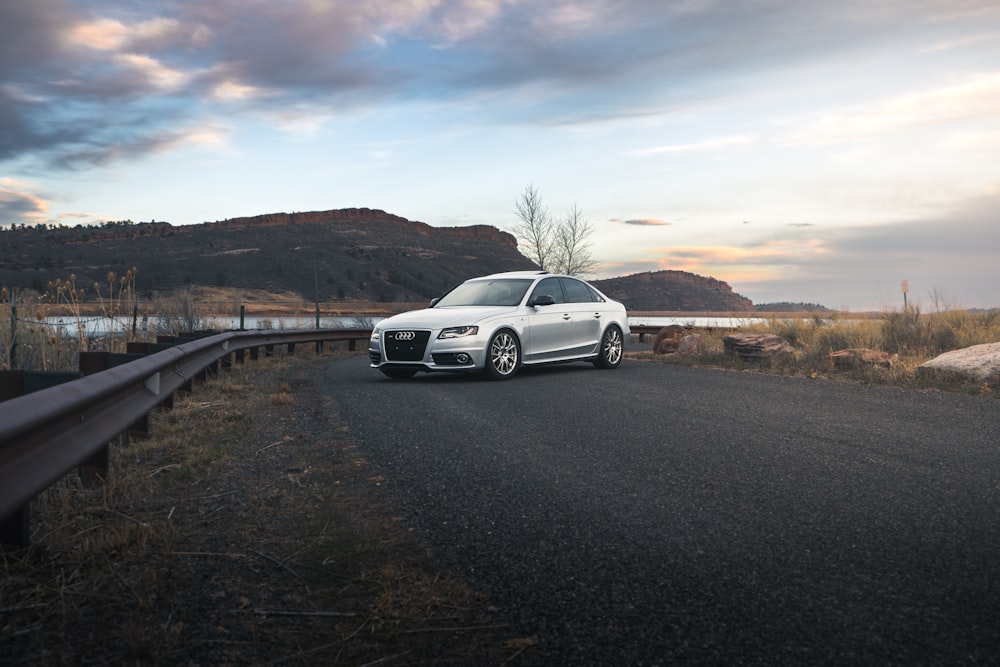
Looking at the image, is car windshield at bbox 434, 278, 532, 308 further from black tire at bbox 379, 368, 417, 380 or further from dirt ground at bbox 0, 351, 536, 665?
dirt ground at bbox 0, 351, 536, 665

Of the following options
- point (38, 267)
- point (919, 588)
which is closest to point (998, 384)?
point (919, 588)

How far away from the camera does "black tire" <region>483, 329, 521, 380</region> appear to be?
500 inches

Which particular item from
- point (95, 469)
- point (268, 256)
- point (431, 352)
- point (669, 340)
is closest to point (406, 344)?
point (431, 352)

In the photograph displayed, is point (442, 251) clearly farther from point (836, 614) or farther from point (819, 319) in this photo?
point (836, 614)

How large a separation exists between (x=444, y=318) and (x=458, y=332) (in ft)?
Answer: 1.28

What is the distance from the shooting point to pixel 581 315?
1441cm

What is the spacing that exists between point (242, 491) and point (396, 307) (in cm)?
7265

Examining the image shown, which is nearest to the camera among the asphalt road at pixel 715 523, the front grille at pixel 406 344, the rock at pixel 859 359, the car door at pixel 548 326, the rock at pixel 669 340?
the asphalt road at pixel 715 523

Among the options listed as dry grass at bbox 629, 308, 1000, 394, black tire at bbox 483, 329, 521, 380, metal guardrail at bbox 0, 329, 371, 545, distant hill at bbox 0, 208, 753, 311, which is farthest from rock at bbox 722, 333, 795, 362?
distant hill at bbox 0, 208, 753, 311

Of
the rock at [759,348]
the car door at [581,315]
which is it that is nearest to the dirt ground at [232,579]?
the car door at [581,315]

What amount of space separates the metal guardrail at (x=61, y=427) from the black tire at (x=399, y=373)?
5.95 m

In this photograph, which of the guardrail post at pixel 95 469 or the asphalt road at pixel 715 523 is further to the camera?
the guardrail post at pixel 95 469

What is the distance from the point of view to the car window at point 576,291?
1459 centimetres

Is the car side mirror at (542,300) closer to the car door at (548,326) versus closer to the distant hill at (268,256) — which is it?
the car door at (548,326)
